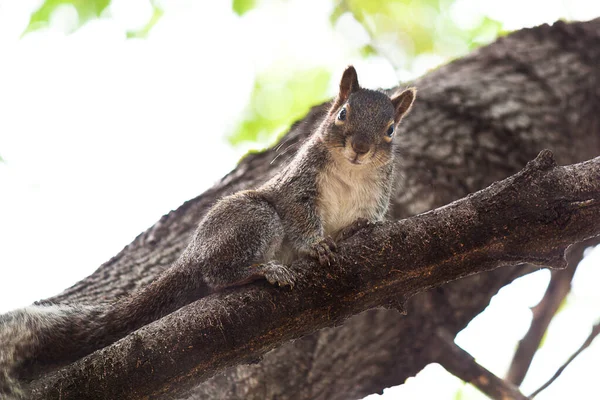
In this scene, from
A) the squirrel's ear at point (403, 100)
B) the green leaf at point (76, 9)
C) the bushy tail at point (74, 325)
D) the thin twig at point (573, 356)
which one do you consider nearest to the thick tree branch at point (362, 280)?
the bushy tail at point (74, 325)

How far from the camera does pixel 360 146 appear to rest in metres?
3.83

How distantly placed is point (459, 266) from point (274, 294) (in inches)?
31.6

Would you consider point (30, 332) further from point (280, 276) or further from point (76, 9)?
point (76, 9)

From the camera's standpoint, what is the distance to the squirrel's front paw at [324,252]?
2721 millimetres

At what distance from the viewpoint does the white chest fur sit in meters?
4.03

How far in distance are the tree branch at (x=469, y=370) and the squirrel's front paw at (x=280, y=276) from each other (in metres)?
1.51

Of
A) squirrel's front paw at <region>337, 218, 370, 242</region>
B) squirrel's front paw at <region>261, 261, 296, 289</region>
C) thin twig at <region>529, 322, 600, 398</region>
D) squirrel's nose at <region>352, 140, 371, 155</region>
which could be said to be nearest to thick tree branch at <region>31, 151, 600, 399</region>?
squirrel's front paw at <region>261, 261, 296, 289</region>

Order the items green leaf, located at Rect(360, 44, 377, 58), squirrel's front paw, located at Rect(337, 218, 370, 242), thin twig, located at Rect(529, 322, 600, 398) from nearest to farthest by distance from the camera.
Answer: thin twig, located at Rect(529, 322, 600, 398)
squirrel's front paw, located at Rect(337, 218, 370, 242)
green leaf, located at Rect(360, 44, 377, 58)

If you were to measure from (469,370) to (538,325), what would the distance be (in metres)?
0.64

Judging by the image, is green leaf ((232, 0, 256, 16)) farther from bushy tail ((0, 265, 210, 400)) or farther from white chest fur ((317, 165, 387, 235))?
bushy tail ((0, 265, 210, 400))

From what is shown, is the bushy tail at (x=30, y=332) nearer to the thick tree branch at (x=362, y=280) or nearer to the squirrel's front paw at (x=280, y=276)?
the thick tree branch at (x=362, y=280)

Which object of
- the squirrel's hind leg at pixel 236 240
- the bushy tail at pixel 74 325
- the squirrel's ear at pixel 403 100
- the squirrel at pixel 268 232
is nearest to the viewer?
the bushy tail at pixel 74 325

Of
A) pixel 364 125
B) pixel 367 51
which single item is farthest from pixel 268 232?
pixel 367 51

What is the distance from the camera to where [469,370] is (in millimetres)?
3699
